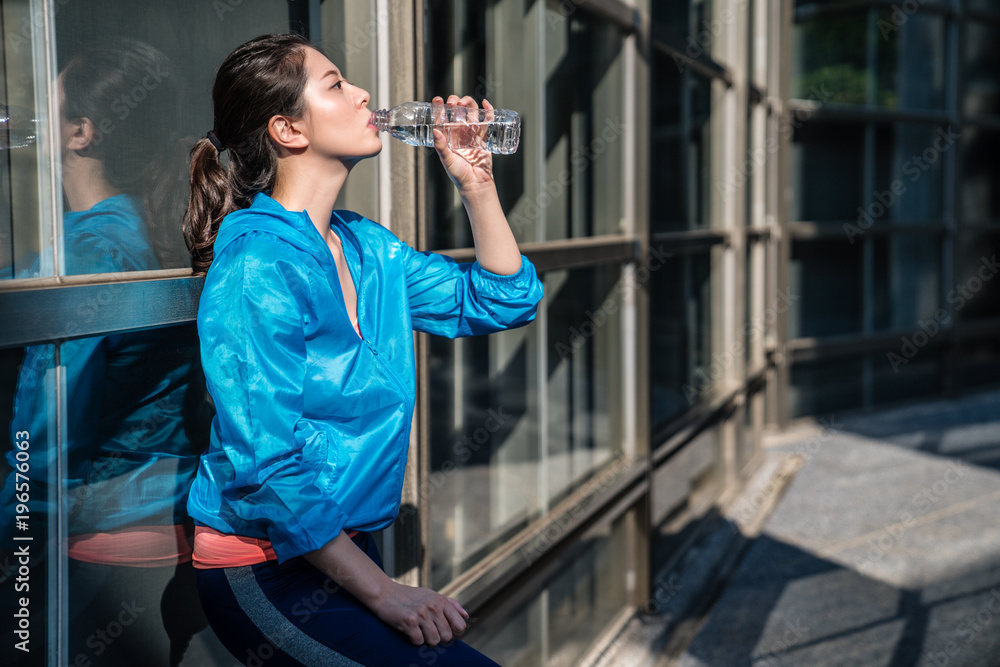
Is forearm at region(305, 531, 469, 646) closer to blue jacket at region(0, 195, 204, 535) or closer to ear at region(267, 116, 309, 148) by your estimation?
blue jacket at region(0, 195, 204, 535)

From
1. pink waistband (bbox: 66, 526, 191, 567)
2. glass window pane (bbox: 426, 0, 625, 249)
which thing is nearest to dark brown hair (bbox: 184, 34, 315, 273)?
pink waistband (bbox: 66, 526, 191, 567)

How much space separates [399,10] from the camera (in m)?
2.15

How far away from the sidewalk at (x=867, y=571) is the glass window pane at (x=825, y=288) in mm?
1473

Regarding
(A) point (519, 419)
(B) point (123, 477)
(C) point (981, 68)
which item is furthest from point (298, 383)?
(C) point (981, 68)

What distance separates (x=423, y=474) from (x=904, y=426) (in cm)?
652

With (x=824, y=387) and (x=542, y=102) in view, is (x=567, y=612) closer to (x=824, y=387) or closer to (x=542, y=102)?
(x=542, y=102)

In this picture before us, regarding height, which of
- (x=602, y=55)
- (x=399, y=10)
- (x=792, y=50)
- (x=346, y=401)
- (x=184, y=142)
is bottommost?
(x=346, y=401)

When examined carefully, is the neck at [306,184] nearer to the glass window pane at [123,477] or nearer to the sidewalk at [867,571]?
the glass window pane at [123,477]

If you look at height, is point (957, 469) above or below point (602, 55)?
below

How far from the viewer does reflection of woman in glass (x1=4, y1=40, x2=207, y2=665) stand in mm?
1396

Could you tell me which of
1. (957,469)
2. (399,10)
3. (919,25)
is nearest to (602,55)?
(399,10)

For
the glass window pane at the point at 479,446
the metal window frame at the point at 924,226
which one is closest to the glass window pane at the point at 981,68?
the metal window frame at the point at 924,226

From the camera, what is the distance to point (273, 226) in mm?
1346

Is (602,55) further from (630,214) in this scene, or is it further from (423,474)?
(423,474)
